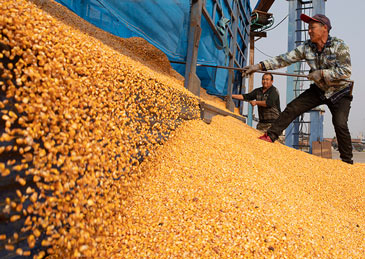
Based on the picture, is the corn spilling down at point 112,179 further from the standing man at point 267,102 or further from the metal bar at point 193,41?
the standing man at point 267,102

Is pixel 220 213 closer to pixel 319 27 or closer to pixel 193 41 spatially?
pixel 193 41

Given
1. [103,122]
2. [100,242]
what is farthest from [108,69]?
[100,242]

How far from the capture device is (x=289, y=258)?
909mm

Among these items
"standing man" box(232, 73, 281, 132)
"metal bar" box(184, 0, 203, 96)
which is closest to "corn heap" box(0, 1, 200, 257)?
"metal bar" box(184, 0, 203, 96)

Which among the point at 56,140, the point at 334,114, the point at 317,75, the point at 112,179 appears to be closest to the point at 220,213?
the point at 112,179

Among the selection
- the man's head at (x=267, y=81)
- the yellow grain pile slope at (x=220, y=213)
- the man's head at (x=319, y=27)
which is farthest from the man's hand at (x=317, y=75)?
the man's head at (x=267, y=81)

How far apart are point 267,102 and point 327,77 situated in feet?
5.14

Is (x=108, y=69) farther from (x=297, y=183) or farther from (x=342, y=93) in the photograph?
(x=342, y=93)

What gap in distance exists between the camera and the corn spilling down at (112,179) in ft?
2.37

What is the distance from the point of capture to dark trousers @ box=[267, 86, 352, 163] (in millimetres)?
2471

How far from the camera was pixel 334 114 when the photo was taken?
2523 mm

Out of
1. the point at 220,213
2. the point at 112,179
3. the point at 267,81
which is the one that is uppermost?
the point at 267,81

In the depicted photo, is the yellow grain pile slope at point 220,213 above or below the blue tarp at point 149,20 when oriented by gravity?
below

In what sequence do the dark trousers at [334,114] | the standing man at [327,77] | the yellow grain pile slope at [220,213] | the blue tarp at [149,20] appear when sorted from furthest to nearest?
the dark trousers at [334,114]
the standing man at [327,77]
the blue tarp at [149,20]
the yellow grain pile slope at [220,213]
